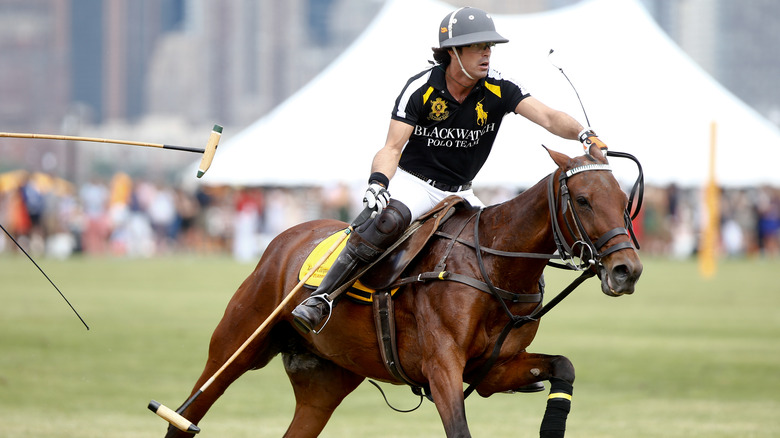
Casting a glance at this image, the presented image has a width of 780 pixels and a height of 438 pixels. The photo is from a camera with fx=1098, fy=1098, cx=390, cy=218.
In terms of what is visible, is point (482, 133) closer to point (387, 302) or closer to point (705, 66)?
point (387, 302)

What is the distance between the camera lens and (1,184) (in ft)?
149

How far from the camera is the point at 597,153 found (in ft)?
19.6

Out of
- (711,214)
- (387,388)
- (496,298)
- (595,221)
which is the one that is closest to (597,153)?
(595,221)

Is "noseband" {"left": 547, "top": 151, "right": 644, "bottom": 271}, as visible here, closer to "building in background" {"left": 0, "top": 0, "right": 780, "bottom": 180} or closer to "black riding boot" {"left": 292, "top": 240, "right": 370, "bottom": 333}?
"black riding boot" {"left": 292, "top": 240, "right": 370, "bottom": 333}

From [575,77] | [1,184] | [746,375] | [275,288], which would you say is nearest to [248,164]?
[575,77]

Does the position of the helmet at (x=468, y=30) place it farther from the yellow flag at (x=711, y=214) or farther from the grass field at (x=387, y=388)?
the yellow flag at (x=711, y=214)

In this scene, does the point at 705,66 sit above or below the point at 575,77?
below

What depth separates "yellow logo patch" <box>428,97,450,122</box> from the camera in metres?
6.51

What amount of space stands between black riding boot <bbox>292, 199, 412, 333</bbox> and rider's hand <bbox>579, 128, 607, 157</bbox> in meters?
1.12

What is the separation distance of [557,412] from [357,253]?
1481 millimetres

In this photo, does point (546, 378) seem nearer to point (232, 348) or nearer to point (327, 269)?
point (327, 269)

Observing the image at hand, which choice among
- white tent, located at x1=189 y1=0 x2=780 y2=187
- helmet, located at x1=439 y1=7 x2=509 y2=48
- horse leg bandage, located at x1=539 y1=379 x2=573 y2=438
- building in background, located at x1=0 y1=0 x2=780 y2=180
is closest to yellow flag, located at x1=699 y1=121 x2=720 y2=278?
white tent, located at x1=189 y1=0 x2=780 y2=187

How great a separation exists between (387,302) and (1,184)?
42.1m

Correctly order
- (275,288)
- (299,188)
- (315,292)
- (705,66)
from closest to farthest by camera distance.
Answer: (315,292) → (275,288) → (299,188) → (705,66)
